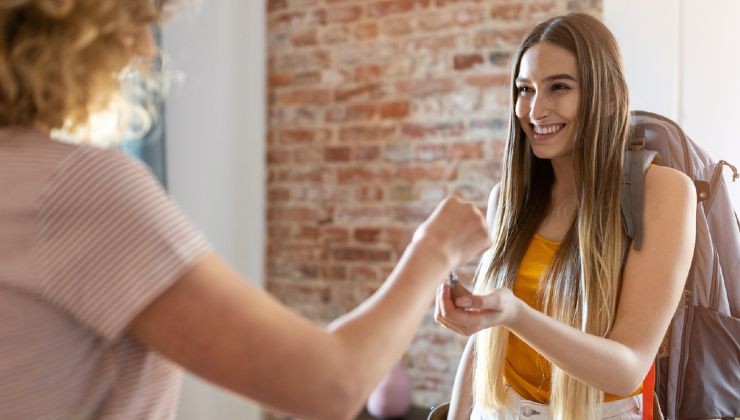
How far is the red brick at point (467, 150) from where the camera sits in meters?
2.88

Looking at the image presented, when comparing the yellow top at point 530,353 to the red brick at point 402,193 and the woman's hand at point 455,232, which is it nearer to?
the woman's hand at point 455,232

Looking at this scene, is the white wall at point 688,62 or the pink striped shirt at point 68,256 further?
the white wall at point 688,62

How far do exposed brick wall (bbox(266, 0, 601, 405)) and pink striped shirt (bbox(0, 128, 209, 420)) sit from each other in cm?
225

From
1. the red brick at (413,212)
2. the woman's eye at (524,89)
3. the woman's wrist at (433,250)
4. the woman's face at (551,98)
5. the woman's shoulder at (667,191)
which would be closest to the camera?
the woman's wrist at (433,250)

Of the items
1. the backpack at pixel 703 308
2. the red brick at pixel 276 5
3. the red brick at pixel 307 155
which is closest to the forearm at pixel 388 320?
the backpack at pixel 703 308

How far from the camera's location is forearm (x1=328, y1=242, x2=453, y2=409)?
2.60 feet

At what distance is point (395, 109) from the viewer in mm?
3070

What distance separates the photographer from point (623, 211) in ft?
4.91

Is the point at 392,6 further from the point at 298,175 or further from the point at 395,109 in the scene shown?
the point at 298,175

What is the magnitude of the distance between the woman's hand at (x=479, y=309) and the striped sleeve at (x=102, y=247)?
692 mm

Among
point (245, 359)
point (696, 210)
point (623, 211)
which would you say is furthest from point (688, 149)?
point (245, 359)

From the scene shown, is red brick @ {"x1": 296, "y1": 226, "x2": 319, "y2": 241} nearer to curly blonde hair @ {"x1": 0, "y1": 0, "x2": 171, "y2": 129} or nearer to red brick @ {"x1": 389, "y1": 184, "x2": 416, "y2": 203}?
red brick @ {"x1": 389, "y1": 184, "x2": 416, "y2": 203}

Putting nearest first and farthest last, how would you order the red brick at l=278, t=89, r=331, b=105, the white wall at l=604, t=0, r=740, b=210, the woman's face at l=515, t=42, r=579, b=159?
the woman's face at l=515, t=42, r=579, b=159 < the white wall at l=604, t=0, r=740, b=210 < the red brick at l=278, t=89, r=331, b=105

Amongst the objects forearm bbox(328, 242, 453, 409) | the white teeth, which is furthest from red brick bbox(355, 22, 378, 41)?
forearm bbox(328, 242, 453, 409)
